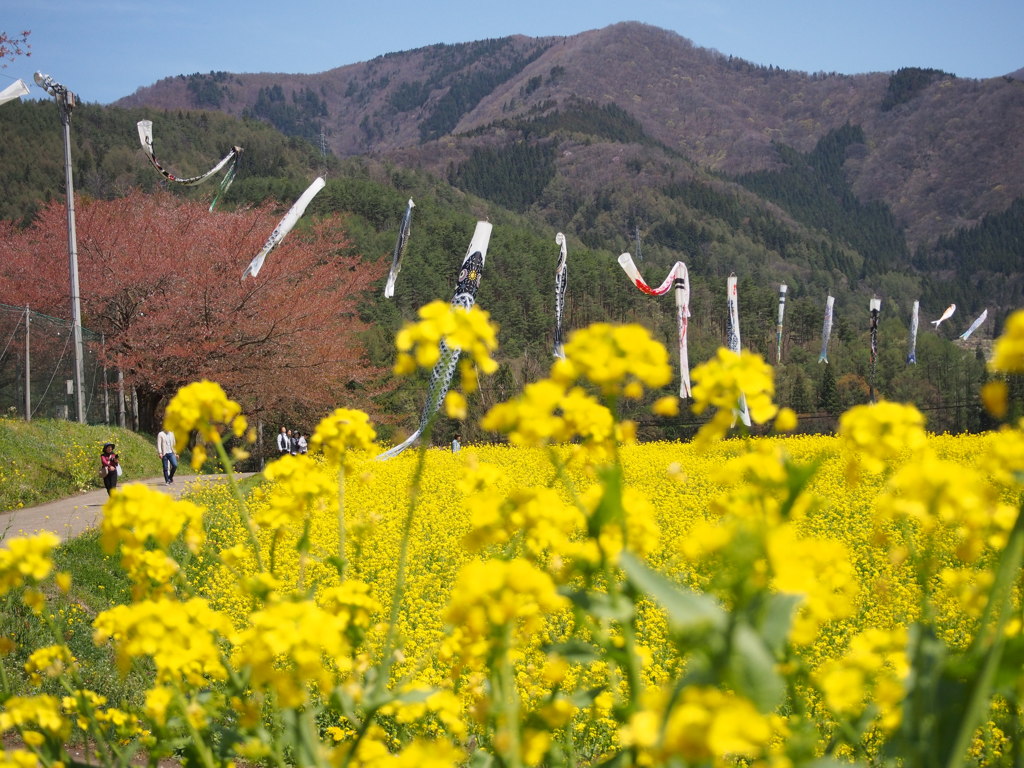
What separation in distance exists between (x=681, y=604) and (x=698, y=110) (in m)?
161

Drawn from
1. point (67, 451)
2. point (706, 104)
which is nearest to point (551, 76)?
point (706, 104)

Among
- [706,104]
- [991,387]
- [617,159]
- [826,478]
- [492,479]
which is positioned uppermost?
[706,104]

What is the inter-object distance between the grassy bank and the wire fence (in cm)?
80

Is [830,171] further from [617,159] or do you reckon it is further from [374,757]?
[374,757]

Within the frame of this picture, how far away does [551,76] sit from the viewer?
157m

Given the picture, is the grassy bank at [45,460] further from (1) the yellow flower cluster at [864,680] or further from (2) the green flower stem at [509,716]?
(1) the yellow flower cluster at [864,680]

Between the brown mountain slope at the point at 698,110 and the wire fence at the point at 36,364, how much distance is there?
8878 cm

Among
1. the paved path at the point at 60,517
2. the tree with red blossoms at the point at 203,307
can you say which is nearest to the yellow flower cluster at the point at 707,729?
the paved path at the point at 60,517

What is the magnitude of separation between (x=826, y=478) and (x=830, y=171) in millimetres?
130023

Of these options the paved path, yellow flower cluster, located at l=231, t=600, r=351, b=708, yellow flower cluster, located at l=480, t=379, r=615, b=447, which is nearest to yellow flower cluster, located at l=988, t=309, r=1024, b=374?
yellow flower cluster, located at l=480, t=379, r=615, b=447

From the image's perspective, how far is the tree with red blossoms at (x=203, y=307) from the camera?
14914 millimetres

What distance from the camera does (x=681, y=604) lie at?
2.17 ft

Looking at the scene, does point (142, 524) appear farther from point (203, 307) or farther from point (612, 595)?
point (203, 307)

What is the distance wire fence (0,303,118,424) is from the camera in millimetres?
11172
